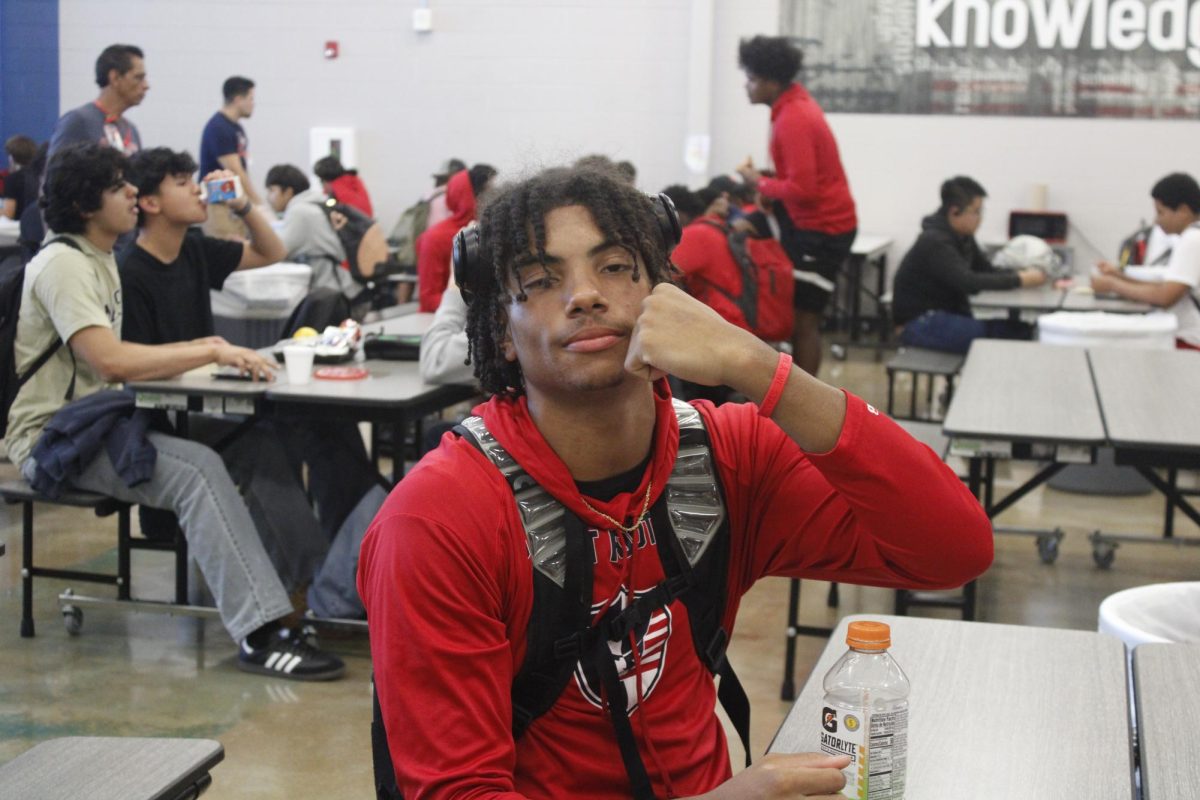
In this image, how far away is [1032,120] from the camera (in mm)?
8953

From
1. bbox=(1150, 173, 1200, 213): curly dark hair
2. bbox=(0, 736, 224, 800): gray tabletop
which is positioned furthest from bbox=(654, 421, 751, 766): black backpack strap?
bbox=(1150, 173, 1200, 213): curly dark hair

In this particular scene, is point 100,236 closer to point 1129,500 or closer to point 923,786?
point 923,786

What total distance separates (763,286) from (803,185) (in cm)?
96

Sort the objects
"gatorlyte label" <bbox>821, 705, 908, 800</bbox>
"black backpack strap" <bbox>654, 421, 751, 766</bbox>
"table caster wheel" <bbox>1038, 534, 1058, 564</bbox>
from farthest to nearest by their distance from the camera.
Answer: "table caster wheel" <bbox>1038, 534, 1058, 564</bbox>, "black backpack strap" <bbox>654, 421, 751, 766</bbox>, "gatorlyte label" <bbox>821, 705, 908, 800</bbox>

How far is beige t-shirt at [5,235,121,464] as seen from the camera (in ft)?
11.3

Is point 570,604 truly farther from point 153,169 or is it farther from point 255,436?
point 153,169

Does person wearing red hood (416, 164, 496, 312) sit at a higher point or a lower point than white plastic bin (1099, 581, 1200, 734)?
higher

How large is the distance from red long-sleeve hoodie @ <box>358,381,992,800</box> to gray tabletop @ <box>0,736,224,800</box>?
298mm

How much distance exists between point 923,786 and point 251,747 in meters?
2.08

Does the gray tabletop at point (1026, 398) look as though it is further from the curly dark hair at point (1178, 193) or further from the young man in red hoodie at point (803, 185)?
the curly dark hair at point (1178, 193)

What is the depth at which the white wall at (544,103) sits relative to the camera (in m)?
8.94

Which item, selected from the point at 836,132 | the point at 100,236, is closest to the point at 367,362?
the point at 100,236

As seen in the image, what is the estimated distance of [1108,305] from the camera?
5.62 metres

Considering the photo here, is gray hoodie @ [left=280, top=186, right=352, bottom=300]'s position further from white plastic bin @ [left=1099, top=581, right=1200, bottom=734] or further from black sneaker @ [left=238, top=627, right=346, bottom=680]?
white plastic bin @ [left=1099, top=581, right=1200, bottom=734]
